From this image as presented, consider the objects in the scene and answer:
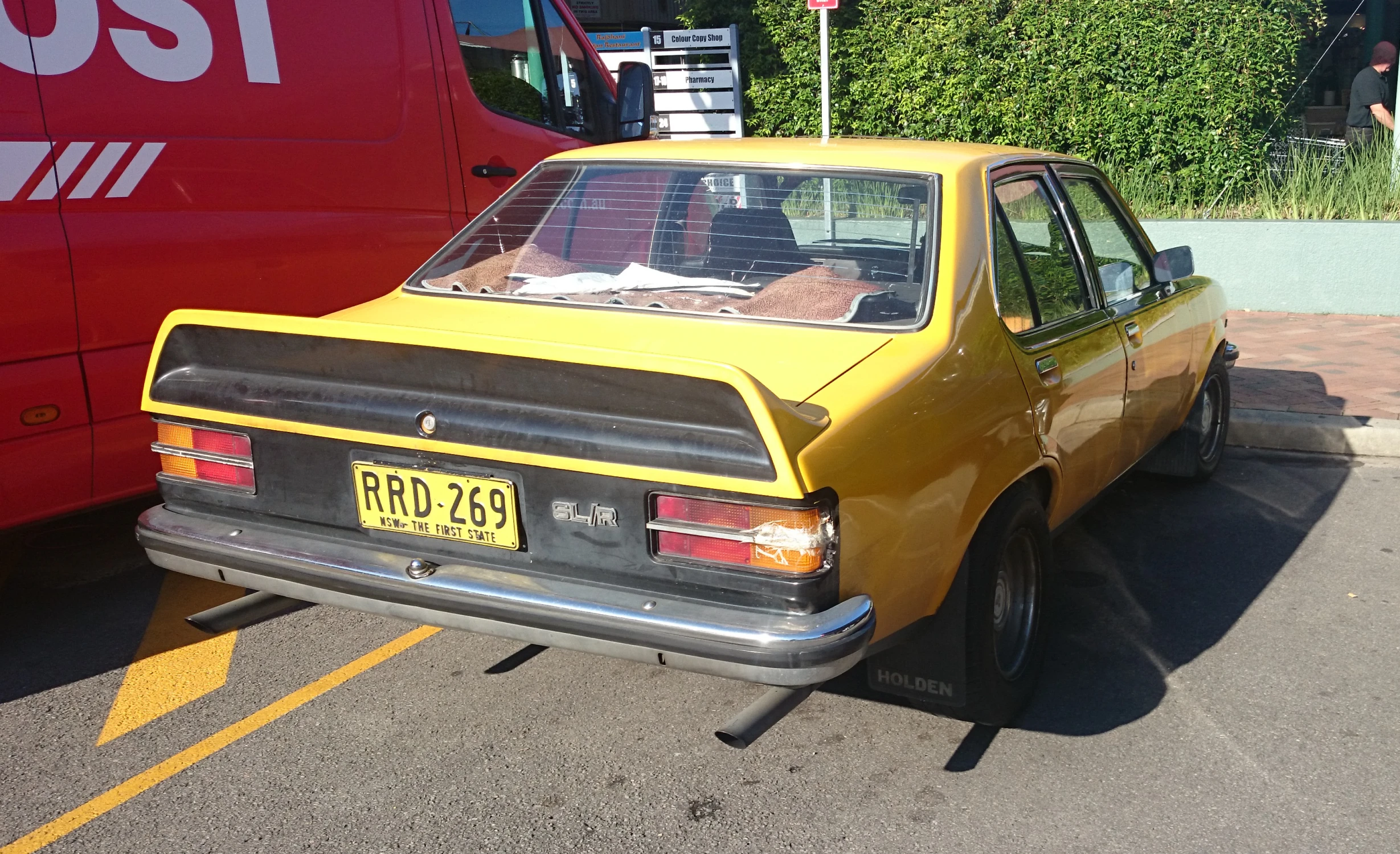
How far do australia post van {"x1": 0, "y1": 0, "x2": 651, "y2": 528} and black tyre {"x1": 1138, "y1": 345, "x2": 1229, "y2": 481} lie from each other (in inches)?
130

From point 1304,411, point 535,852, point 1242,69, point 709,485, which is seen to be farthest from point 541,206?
point 1242,69

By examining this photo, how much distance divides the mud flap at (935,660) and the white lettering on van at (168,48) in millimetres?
3250

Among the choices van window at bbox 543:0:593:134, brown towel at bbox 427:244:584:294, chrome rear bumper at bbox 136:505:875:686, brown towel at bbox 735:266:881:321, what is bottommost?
chrome rear bumper at bbox 136:505:875:686

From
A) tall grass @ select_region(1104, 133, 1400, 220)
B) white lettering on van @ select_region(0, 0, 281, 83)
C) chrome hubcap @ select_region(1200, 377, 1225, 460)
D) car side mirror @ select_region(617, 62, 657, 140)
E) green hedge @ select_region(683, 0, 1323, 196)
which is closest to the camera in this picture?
white lettering on van @ select_region(0, 0, 281, 83)

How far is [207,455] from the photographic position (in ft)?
10.3

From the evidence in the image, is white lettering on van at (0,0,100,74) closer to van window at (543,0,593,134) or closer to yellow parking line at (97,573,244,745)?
yellow parking line at (97,573,244,745)

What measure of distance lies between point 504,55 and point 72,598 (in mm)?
3127

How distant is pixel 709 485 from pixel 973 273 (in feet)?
3.79

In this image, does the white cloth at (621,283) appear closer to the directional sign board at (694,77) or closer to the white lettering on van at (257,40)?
the white lettering on van at (257,40)

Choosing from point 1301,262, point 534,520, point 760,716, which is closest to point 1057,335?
point 760,716

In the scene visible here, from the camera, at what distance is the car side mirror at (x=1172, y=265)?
443cm

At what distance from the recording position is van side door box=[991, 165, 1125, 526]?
3354 mm

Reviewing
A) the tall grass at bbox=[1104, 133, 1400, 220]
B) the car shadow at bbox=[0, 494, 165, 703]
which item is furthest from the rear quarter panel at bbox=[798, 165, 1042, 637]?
the tall grass at bbox=[1104, 133, 1400, 220]

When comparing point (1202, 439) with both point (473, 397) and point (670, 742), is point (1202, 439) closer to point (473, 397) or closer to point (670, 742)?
point (670, 742)
